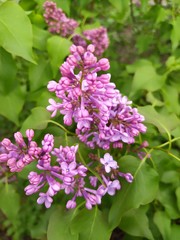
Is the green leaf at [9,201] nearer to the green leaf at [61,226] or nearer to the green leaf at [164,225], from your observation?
the green leaf at [61,226]

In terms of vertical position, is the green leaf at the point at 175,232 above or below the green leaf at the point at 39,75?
below

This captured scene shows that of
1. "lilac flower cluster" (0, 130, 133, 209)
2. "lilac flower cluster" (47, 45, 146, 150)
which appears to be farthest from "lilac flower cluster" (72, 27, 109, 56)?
"lilac flower cluster" (0, 130, 133, 209)

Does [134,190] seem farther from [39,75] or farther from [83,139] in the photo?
[39,75]

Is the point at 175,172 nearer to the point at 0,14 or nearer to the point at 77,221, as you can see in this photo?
the point at 77,221

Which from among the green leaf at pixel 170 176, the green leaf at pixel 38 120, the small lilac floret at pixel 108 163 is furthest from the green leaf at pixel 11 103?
the green leaf at pixel 170 176

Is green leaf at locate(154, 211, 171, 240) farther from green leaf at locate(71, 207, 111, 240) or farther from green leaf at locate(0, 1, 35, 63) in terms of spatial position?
green leaf at locate(0, 1, 35, 63)

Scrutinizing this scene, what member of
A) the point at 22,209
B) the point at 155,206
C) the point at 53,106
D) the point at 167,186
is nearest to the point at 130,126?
the point at 53,106
